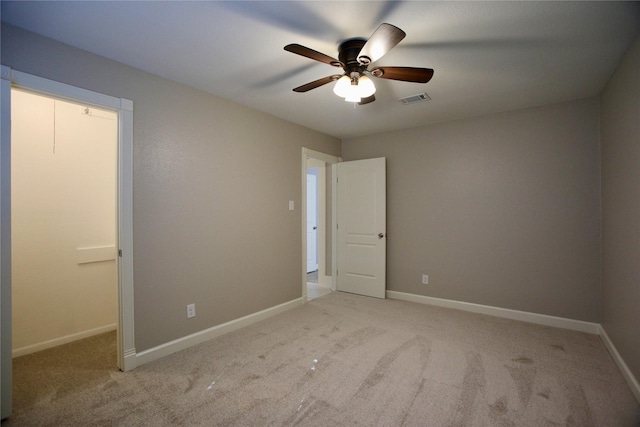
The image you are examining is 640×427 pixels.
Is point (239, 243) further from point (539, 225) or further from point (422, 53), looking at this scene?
point (539, 225)

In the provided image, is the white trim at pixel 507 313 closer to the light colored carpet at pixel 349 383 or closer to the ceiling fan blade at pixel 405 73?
the light colored carpet at pixel 349 383

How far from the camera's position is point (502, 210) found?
11.8 feet

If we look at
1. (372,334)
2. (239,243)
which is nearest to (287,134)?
(239,243)

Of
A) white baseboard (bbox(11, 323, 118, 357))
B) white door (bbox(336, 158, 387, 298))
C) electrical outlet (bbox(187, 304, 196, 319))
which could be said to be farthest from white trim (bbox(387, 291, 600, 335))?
white baseboard (bbox(11, 323, 118, 357))

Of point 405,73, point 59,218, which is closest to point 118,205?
point 59,218

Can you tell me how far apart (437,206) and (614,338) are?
210 centimetres

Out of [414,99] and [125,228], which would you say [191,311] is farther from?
[414,99]

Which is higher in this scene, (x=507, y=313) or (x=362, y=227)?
(x=362, y=227)

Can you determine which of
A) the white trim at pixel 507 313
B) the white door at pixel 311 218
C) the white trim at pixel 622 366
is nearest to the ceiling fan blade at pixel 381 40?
the white trim at pixel 622 366

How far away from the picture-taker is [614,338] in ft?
8.52

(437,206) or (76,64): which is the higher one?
(76,64)

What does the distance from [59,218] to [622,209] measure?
5.00m

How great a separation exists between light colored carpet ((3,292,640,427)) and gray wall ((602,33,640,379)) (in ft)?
1.12

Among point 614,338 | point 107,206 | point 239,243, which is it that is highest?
point 107,206
